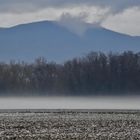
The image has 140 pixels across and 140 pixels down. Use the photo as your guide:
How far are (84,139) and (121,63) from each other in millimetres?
111852

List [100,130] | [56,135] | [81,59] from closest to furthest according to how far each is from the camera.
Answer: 1. [56,135]
2. [100,130]
3. [81,59]

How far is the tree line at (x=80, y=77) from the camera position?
14150cm

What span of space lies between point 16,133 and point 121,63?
10807 cm

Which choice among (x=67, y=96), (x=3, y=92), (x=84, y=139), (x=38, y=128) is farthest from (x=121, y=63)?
(x=84, y=139)

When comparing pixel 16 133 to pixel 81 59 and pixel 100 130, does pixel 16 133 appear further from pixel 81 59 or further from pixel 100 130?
pixel 81 59

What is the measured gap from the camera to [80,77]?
148m

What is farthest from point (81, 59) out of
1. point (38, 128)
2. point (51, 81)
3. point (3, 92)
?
point (38, 128)

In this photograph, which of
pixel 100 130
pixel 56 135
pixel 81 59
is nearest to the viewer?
pixel 56 135

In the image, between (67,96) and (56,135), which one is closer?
(56,135)

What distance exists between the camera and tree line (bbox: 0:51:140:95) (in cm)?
14150

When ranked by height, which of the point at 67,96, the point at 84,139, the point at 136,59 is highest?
the point at 136,59

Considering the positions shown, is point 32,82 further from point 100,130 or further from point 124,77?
point 100,130

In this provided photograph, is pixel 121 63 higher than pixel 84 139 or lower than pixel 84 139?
higher

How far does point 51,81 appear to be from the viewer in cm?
15150
